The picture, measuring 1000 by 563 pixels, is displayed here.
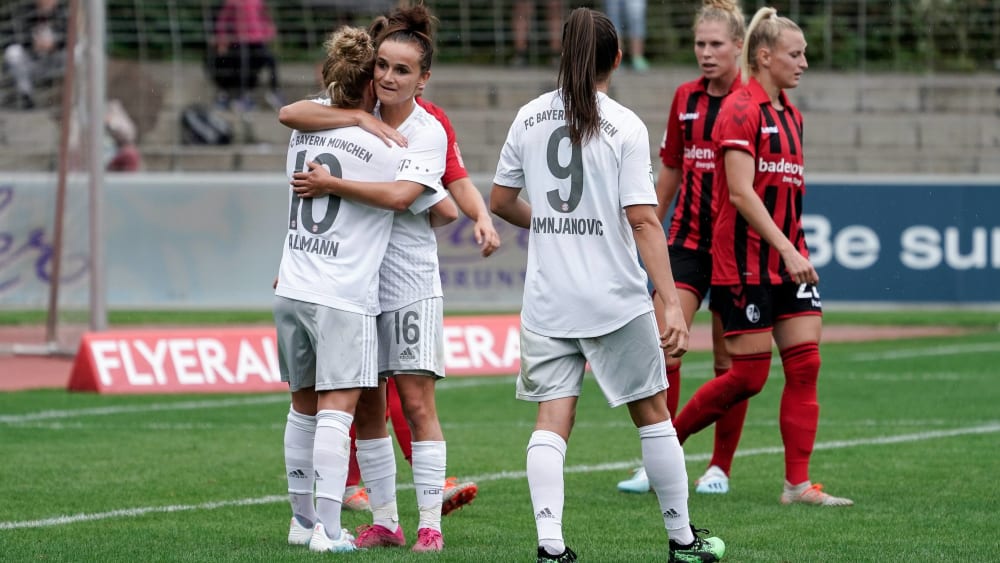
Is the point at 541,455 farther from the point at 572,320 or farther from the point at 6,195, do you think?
the point at 6,195

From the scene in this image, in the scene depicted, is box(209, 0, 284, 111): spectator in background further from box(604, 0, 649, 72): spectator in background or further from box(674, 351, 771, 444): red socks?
box(674, 351, 771, 444): red socks

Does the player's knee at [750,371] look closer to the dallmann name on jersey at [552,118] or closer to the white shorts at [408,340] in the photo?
the white shorts at [408,340]

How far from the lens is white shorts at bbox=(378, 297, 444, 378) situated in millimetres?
5762

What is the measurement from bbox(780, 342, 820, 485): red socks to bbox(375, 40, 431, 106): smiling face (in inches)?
92.5

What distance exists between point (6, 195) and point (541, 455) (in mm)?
10700

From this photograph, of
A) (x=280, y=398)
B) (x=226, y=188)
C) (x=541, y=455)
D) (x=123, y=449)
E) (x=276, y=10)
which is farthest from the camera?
(x=276, y=10)

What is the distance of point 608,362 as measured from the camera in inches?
204

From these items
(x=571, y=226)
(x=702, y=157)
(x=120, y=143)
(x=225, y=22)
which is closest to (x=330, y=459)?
(x=571, y=226)

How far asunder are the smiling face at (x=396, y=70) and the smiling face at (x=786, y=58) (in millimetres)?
2007

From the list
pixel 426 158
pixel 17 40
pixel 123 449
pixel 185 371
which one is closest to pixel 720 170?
pixel 426 158

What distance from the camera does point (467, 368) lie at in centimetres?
1270

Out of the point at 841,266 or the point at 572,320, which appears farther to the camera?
the point at 841,266

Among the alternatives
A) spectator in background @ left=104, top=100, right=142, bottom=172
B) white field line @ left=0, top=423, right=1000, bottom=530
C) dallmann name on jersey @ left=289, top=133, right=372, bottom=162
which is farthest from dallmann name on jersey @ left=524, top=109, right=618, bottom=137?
spectator in background @ left=104, top=100, right=142, bottom=172

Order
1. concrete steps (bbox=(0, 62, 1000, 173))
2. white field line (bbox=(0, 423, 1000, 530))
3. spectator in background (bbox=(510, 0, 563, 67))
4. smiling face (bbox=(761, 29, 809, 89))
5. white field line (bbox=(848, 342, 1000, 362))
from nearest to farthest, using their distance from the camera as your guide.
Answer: white field line (bbox=(0, 423, 1000, 530)) < smiling face (bbox=(761, 29, 809, 89)) < white field line (bbox=(848, 342, 1000, 362)) < concrete steps (bbox=(0, 62, 1000, 173)) < spectator in background (bbox=(510, 0, 563, 67))
